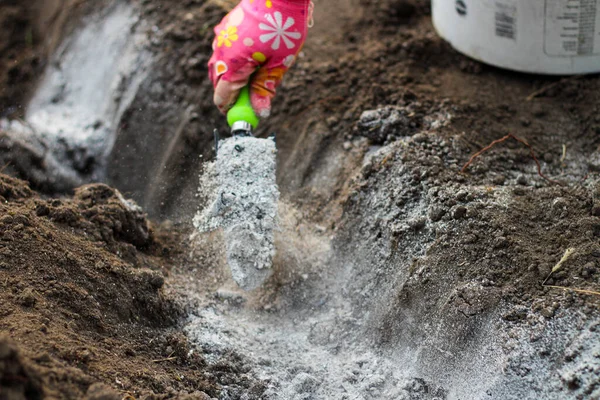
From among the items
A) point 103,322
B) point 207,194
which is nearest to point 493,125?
point 207,194

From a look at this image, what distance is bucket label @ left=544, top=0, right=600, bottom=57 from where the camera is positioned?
272 cm

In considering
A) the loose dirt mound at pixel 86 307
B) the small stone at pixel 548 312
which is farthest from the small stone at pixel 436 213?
the loose dirt mound at pixel 86 307

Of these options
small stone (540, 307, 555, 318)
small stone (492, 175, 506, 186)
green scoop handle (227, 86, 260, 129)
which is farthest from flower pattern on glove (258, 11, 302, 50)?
small stone (540, 307, 555, 318)

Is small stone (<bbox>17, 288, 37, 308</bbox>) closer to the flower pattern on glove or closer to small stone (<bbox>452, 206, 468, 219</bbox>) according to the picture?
A: the flower pattern on glove

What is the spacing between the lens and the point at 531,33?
2848 millimetres

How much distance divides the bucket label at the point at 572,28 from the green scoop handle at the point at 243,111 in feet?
4.20

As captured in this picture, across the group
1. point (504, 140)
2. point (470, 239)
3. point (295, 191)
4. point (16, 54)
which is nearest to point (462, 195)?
point (470, 239)

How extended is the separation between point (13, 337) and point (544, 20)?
2.30 metres

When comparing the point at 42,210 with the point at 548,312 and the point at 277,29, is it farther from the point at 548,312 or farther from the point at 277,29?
the point at 548,312

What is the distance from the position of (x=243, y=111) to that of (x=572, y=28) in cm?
139

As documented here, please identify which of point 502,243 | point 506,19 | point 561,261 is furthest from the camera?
point 506,19

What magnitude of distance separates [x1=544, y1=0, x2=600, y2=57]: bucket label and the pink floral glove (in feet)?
3.39

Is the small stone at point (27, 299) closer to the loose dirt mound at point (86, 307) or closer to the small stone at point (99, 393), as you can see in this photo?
the loose dirt mound at point (86, 307)

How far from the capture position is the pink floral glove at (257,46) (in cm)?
241
